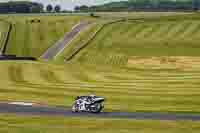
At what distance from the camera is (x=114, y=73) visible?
98312 mm

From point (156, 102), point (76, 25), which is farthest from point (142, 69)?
point (76, 25)

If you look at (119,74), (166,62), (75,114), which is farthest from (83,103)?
(166,62)

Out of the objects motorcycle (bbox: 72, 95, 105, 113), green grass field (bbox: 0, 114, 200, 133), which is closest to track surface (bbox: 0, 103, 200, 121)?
motorcycle (bbox: 72, 95, 105, 113)

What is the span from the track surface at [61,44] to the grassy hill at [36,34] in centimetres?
187

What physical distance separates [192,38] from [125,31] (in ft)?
75.4

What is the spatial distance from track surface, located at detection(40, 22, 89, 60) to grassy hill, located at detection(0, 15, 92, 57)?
6.14 ft

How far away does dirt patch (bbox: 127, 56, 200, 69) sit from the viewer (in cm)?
10838

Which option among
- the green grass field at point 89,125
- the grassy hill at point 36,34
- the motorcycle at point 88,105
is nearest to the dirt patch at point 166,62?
the grassy hill at point 36,34

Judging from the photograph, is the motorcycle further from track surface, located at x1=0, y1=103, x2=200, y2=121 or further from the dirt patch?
the dirt patch

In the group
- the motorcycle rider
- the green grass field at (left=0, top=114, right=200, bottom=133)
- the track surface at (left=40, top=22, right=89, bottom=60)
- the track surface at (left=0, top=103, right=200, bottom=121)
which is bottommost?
the track surface at (left=0, top=103, right=200, bottom=121)

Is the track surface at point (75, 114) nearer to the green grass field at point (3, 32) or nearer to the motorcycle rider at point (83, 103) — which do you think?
the motorcycle rider at point (83, 103)

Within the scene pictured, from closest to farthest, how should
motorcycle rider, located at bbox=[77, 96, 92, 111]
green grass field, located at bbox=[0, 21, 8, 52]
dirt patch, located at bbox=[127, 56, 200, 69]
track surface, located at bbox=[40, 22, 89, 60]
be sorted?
motorcycle rider, located at bbox=[77, 96, 92, 111]
dirt patch, located at bbox=[127, 56, 200, 69]
track surface, located at bbox=[40, 22, 89, 60]
green grass field, located at bbox=[0, 21, 8, 52]

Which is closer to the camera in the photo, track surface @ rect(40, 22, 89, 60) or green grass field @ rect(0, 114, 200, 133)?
green grass field @ rect(0, 114, 200, 133)

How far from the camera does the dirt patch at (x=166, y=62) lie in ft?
356
